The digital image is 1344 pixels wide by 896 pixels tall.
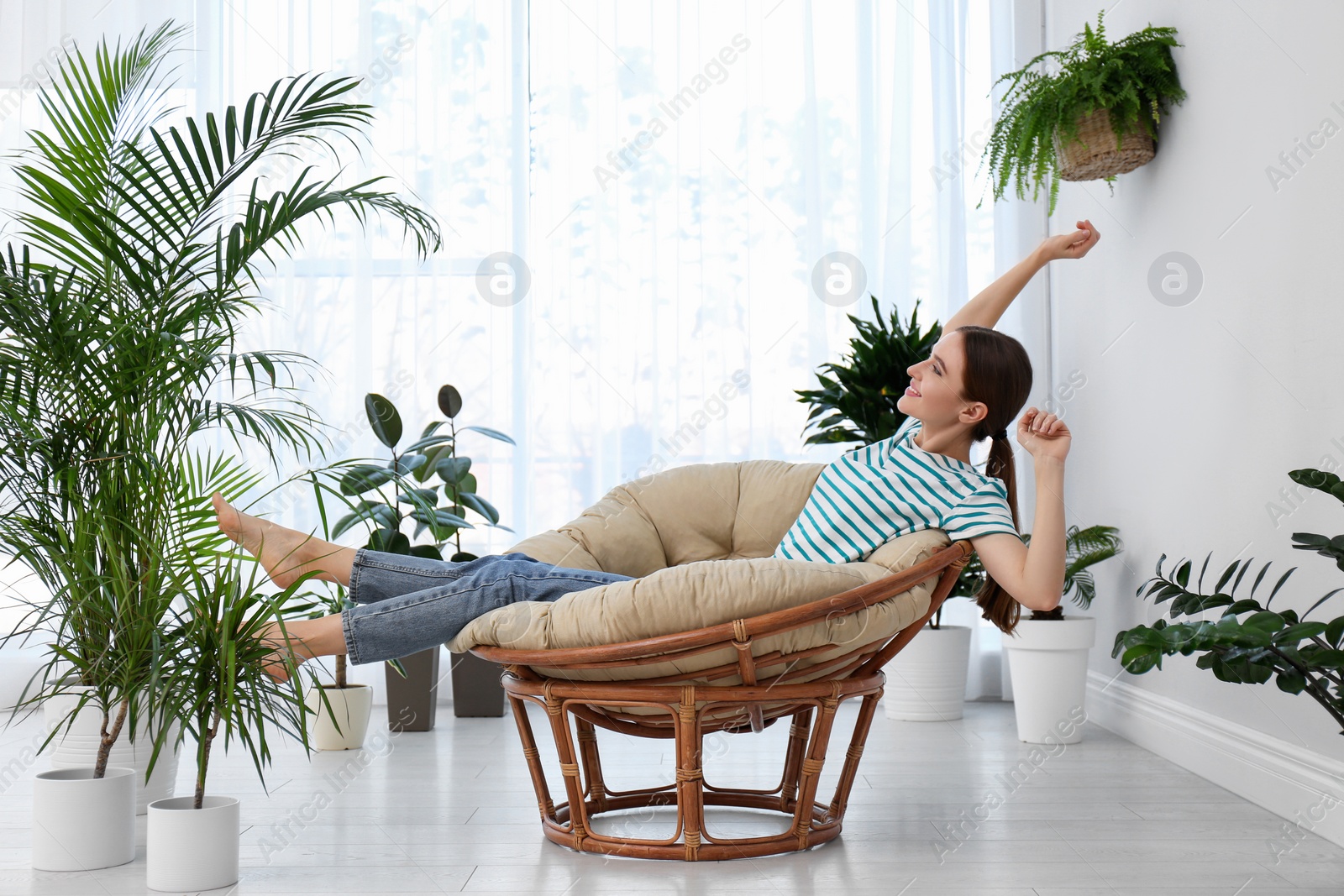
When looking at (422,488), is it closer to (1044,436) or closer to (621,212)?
(621,212)

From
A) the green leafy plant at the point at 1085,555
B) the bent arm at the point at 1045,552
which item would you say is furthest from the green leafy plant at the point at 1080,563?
the bent arm at the point at 1045,552

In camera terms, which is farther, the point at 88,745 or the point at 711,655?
the point at 88,745

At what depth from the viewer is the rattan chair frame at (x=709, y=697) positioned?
1679 millimetres

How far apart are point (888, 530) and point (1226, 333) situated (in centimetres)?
104

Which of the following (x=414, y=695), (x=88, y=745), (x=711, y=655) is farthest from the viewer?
(x=414, y=695)

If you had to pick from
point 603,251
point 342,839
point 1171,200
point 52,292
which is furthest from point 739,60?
point 342,839

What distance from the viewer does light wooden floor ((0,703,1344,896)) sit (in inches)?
67.1

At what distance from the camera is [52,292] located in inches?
73.9

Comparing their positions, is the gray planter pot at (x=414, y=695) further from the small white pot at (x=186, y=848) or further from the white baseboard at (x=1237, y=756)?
the white baseboard at (x=1237, y=756)

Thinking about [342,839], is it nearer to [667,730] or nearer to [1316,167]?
[667,730]

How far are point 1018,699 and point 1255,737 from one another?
75 centimetres

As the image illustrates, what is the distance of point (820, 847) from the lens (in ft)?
6.28

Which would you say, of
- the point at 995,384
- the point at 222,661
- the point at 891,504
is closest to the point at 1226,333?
the point at 995,384

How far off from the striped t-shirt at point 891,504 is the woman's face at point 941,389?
0.07 metres
